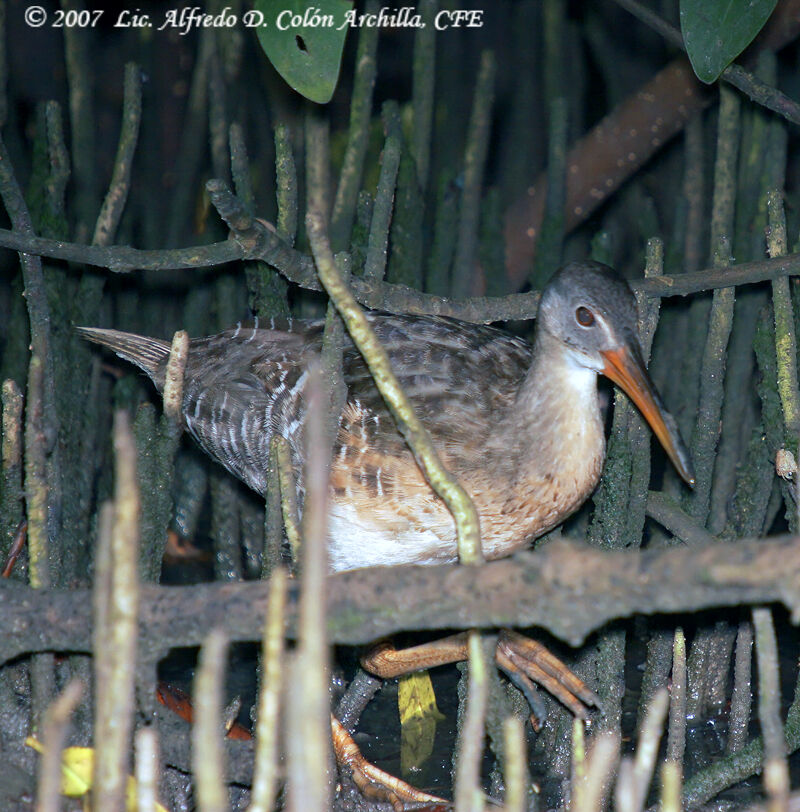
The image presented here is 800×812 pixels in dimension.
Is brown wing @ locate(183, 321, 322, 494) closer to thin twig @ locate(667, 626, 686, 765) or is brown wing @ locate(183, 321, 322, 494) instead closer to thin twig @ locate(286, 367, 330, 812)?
thin twig @ locate(667, 626, 686, 765)

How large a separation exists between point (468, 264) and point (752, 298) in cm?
103

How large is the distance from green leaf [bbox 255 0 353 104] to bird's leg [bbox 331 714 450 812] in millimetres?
1695

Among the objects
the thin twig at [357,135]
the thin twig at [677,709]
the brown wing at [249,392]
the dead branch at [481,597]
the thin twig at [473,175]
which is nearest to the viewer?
the dead branch at [481,597]

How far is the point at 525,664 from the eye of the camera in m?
2.94

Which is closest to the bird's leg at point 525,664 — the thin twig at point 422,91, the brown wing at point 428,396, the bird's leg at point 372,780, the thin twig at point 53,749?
the bird's leg at point 372,780

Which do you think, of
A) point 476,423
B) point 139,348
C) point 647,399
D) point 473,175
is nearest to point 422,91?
point 473,175

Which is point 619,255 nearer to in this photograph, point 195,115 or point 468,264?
point 468,264

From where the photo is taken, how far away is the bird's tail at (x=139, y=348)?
3.34 meters

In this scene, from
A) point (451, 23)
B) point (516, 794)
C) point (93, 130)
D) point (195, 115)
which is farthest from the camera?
point (451, 23)

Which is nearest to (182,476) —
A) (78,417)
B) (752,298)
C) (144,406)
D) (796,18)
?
(78,417)

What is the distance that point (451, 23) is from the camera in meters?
4.69

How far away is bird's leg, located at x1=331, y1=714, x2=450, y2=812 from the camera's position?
2871 millimetres

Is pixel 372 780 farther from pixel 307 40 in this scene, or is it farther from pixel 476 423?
pixel 307 40

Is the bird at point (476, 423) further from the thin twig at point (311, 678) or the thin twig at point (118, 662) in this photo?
the thin twig at point (311, 678)
